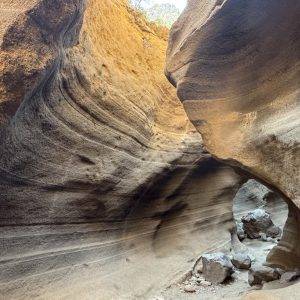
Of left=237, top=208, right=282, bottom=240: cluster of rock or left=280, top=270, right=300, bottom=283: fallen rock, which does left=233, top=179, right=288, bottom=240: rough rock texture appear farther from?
left=280, top=270, right=300, bottom=283: fallen rock

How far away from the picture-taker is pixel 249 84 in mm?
4090

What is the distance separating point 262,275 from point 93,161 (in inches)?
100

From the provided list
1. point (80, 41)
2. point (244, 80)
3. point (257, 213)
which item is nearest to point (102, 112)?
point (80, 41)

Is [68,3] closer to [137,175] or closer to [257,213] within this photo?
[137,175]

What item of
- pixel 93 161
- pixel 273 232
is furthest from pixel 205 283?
pixel 273 232

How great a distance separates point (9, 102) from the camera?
308cm

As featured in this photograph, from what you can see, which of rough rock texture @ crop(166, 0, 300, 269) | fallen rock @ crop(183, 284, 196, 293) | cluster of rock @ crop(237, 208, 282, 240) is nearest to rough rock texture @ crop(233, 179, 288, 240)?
cluster of rock @ crop(237, 208, 282, 240)

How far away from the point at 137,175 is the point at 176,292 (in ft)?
5.70

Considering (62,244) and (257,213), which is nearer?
(62,244)

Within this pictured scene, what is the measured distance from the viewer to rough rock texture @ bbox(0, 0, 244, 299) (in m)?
3.36

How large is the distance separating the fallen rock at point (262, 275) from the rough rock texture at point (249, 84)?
5.8 inches

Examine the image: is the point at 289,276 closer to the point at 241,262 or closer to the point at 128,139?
the point at 241,262

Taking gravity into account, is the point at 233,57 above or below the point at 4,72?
above

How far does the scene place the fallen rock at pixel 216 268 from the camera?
17.7ft
